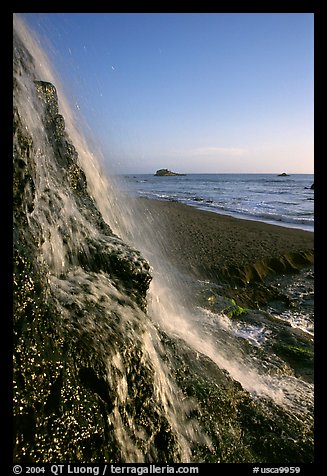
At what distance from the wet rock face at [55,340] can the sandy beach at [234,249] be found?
7.42m

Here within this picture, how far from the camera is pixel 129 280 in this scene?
394 cm

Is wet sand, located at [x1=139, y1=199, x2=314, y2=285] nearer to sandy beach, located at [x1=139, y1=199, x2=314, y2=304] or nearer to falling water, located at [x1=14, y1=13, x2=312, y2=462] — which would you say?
sandy beach, located at [x1=139, y1=199, x2=314, y2=304]

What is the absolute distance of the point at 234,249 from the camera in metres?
13.3

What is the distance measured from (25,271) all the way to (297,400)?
439 centimetres

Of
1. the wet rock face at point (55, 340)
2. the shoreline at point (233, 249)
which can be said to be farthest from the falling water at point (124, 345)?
the shoreline at point (233, 249)

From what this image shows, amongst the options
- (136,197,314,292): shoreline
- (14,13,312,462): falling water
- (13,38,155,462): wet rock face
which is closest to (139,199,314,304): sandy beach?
(136,197,314,292): shoreline

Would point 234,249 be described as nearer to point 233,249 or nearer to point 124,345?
point 233,249

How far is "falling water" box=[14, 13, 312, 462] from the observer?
2857mm

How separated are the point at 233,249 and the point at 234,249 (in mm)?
41

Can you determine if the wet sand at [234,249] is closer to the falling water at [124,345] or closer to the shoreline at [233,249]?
the shoreline at [233,249]

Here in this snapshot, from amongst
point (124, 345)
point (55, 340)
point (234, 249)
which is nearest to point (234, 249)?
point (234, 249)
